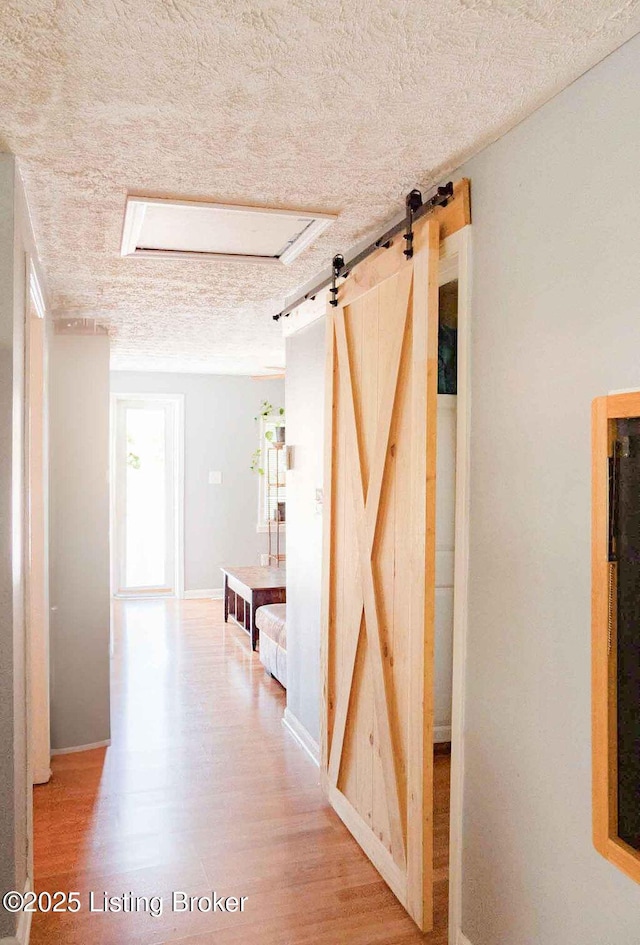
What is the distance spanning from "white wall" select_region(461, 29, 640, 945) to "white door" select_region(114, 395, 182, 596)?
20.4 feet

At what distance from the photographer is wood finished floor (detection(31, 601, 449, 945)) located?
95.0 inches

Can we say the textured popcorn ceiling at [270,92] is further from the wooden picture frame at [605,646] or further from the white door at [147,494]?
the white door at [147,494]

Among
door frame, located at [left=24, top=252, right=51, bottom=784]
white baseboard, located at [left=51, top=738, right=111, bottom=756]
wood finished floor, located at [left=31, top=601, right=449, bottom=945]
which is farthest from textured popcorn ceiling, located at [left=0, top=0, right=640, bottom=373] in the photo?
white baseboard, located at [left=51, top=738, right=111, bottom=756]

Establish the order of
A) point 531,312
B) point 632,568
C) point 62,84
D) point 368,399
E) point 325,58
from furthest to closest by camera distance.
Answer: point 368,399, point 531,312, point 62,84, point 325,58, point 632,568

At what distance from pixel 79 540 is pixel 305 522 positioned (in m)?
1.25

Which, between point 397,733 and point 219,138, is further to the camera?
point 397,733

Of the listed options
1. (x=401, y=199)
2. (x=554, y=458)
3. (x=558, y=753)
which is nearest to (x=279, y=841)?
(x=558, y=753)

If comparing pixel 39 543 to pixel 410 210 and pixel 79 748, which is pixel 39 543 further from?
pixel 410 210

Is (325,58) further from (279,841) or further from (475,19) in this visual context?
(279,841)

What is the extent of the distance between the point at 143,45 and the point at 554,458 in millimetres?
1337

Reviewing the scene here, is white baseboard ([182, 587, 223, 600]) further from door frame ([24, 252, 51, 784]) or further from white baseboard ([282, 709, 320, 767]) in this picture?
door frame ([24, 252, 51, 784])

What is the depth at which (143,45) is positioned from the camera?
62.6 inches

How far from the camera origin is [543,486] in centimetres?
187

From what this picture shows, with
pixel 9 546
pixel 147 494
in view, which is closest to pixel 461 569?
pixel 9 546
